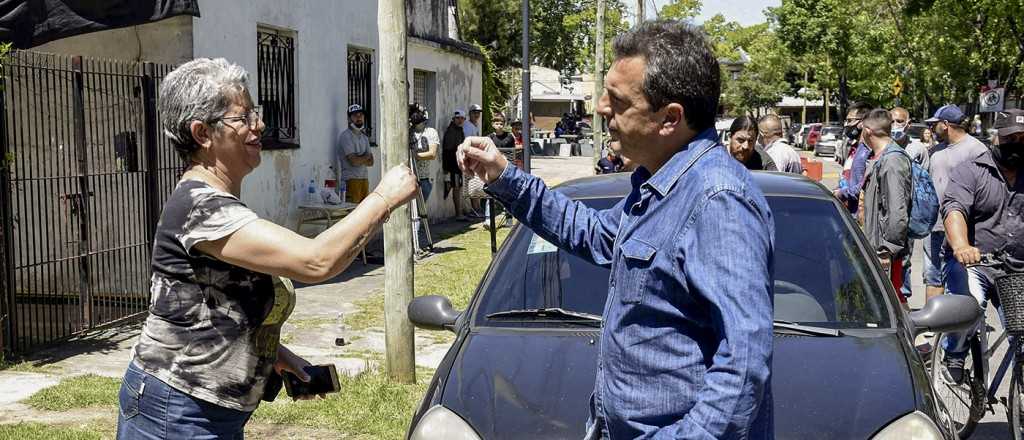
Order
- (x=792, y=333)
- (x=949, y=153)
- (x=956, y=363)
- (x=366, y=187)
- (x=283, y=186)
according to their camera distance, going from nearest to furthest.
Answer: (x=792, y=333)
(x=956, y=363)
(x=949, y=153)
(x=283, y=186)
(x=366, y=187)

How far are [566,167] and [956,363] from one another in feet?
89.1

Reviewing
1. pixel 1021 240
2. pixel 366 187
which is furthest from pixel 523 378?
pixel 366 187

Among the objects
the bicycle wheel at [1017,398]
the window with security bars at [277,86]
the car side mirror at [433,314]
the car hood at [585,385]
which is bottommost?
the bicycle wheel at [1017,398]

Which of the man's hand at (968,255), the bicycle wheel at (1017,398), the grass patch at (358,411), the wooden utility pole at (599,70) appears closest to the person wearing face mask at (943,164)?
the man's hand at (968,255)

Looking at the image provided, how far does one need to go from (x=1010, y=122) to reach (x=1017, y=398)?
147 cm

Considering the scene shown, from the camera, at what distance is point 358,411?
20.6 ft

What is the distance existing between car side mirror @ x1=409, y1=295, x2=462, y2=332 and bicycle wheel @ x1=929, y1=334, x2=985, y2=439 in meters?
2.84

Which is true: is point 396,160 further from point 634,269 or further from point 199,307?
point 634,269

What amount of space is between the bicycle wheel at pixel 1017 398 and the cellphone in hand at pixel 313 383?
3.69m

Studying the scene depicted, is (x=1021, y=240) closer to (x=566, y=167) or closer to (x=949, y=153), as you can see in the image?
(x=949, y=153)

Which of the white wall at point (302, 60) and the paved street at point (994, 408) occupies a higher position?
the white wall at point (302, 60)

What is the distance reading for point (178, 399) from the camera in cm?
279

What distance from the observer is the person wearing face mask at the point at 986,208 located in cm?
577

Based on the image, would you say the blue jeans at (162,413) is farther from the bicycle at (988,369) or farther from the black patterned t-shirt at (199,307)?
the bicycle at (988,369)
